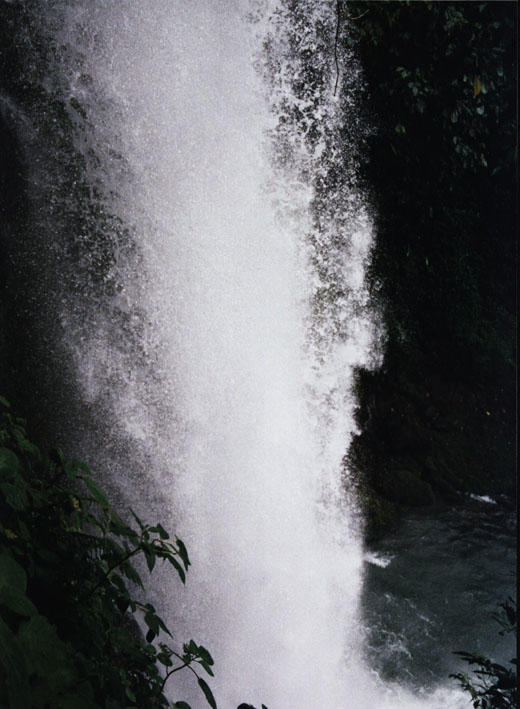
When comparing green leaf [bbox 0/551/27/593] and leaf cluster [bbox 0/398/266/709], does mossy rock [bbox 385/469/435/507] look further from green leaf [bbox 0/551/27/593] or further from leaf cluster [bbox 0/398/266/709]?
green leaf [bbox 0/551/27/593]

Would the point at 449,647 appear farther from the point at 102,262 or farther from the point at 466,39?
the point at 466,39

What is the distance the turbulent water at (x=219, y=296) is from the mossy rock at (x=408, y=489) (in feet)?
0.70

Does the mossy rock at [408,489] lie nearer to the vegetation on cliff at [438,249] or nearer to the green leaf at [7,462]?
the vegetation on cliff at [438,249]

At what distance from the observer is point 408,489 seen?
7.86 ft

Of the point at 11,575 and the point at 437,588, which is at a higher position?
the point at 437,588

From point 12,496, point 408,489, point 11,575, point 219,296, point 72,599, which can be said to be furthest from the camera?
point 408,489

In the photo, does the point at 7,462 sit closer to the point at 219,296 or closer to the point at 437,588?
the point at 219,296

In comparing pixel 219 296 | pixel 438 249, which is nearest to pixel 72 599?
pixel 219 296

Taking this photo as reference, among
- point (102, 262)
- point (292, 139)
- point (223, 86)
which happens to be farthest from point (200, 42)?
point (102, 262)

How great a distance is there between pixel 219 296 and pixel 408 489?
1.32 m

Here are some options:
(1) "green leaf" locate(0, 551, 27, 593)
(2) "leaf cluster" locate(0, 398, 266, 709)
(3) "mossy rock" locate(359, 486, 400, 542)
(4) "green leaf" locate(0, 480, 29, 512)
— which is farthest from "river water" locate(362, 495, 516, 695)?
(1) "green leaf" locate(0, 551, 27, 593)

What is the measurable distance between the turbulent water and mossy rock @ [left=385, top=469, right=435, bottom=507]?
8.4 inches

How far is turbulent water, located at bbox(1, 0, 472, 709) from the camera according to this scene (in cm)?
211

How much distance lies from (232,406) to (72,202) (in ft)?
3.87
